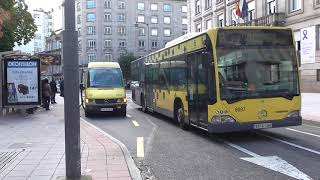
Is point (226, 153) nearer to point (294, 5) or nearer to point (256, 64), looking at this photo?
point (256, 64)

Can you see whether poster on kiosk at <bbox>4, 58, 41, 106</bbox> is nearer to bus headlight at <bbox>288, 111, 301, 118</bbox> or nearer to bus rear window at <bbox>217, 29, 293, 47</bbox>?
bus rear window at <bbox>217, 29, 293, 47</bbox>

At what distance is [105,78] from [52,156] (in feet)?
40.4

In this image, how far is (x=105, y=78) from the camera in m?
22.2

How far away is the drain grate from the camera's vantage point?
363 inches

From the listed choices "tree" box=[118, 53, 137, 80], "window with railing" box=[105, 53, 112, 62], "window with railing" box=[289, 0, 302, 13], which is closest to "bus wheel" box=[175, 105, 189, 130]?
"window with railing" box=[289, 0, 302, 13]

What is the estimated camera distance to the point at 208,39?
486 inches

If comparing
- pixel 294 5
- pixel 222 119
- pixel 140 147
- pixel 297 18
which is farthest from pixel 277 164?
pixel 294 5

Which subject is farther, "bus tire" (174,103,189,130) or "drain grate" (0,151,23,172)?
"bus tire" (174,103,189,130)

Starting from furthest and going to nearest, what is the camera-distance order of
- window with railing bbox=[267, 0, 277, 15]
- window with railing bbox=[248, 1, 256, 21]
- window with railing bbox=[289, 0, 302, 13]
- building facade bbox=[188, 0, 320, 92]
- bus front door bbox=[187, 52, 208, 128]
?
window with railing bbox=[248, 1, 256, 21] → window with railing bbox=[267, 0, 277, 15] → window with railing bbox=[289, 0, 302, 13] → building facade bbox=[188, 0, 320, 92] → bus front door bbox=[187, 52, 208, 128]

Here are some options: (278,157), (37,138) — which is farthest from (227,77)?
(37,138)

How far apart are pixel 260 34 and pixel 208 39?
4.28ft

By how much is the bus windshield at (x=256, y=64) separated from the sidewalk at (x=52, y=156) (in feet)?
10.3

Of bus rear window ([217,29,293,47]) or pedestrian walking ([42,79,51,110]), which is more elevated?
bus rear window ([217,29,293,47])

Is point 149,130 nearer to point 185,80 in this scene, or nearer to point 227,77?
point 185,80
